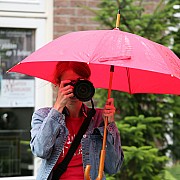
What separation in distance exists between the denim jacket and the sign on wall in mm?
2432

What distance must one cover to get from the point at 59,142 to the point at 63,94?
288mm

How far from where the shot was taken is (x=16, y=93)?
5.38 meters

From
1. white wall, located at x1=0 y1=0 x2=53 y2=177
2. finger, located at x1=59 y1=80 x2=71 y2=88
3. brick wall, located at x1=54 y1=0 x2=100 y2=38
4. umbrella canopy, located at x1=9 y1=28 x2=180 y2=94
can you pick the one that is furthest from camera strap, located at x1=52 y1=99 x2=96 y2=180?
brick wall, located at x1=54 y1=0 x2=100 y2=38

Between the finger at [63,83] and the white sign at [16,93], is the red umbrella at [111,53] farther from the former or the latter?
the white sign at [16,93]

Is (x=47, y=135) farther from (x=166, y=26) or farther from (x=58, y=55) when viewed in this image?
(x=166, y=26)

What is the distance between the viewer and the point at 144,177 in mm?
5078

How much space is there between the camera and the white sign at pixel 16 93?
534 centimetres

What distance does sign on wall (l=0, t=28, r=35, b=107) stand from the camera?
5.36 metres

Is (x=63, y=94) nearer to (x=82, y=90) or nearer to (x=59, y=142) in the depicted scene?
(x=82, y=90)

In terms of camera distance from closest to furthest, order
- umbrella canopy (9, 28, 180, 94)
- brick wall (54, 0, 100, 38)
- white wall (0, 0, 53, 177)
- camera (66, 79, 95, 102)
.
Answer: umbrella canopy (9, 28, 180, 94) → camera (66, 79, 95, 102) → white wall (0, 0, 53, 177) → brick wall (54, 0, 100, 38)

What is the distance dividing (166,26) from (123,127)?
1184 mm

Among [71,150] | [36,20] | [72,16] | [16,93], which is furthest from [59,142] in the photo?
[72,16]

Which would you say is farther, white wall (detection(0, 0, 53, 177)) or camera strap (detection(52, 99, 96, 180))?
white wall (detection(0, 0, 53, 177))

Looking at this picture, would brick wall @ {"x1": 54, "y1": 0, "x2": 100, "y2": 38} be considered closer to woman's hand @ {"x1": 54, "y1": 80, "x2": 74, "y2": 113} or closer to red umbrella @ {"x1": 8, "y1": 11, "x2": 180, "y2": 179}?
red umbrella @ {"x1": 8, "y1": 11, "x2": 180, "y2": 179}
